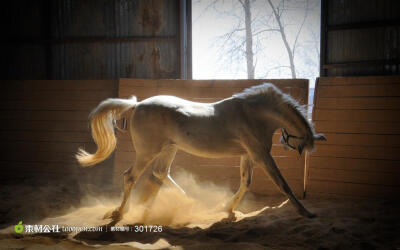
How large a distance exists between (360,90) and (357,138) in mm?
766

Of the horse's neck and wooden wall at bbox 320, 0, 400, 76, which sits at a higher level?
wooden wall at bbox 320, 0, 400, 76

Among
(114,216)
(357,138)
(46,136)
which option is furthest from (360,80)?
(46,136)

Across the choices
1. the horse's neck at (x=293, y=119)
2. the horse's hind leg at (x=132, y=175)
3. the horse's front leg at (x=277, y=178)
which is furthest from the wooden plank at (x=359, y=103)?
the horse's hind leg at (x=132, y=175)

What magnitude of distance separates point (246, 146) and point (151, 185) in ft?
4.67

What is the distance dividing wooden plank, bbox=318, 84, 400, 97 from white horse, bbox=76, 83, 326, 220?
5.33 ft

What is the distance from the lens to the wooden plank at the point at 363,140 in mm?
4203

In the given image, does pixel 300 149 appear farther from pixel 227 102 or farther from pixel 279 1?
pixel 279 1

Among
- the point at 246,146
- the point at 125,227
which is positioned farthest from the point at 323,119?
the point at 125,227

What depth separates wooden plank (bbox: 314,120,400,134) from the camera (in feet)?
13.9

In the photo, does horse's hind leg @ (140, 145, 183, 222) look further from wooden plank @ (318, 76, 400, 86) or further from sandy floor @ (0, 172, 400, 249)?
wooden plank @ (318, 76, 400, 86)

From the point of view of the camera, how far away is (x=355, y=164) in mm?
4340

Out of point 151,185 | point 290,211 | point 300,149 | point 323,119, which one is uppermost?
point 323,119

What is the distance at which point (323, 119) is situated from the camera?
4.59 meters

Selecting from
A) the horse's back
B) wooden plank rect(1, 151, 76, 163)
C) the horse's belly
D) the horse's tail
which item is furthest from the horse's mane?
wooden plank rect(1, 151, 76, 163)
